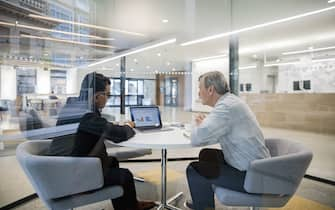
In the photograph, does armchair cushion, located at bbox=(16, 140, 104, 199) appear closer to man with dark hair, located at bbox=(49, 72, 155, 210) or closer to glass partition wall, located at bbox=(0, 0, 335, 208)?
man with dark hair, located at bbox=(49, 72, 155, 210)

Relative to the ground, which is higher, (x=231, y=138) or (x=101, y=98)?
(x=101, y=98)

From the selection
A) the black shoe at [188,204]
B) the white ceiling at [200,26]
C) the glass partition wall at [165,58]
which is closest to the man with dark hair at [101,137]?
the glass partition wall at [165,58]

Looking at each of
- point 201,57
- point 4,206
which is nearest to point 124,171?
point 4,206

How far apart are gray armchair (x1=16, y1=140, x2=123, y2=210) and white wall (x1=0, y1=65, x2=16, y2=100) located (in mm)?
1731

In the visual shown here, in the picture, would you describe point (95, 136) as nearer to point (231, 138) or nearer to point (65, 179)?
point (65, 179)

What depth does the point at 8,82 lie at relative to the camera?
3.03 metres

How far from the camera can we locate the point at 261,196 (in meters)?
1.44

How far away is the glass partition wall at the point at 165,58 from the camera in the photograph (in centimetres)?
331

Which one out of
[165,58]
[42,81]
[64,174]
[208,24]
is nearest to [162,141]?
[64,174]

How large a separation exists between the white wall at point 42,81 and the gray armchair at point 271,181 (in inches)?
154

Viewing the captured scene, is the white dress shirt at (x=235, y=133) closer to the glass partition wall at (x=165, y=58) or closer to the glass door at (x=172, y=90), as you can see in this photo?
the glass partition wall at (x=165, y=58)

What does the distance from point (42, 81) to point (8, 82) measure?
1.40m

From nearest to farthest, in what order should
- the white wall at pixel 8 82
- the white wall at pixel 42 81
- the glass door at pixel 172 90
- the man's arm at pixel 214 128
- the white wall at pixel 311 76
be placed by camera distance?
the man's arm at pixel 214 128 < the white wall at pixel 8 82 < the white wall at pixel 42 81 < the white wall at pixel 311 76 < the glass door at pixel 172 90

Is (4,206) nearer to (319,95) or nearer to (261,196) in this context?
(261,196)
